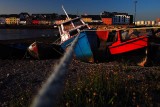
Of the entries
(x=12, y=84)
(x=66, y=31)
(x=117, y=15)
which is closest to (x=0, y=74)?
(x=12, y=84)

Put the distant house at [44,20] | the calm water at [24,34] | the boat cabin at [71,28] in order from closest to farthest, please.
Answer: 1. the boat cabin at [71,28]
2. the calm water at [24,34]
3. the distant house at [44,20]

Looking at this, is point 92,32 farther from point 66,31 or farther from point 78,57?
point 66,31

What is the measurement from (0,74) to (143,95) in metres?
6.64

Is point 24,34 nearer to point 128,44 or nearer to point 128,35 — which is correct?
point 128,35

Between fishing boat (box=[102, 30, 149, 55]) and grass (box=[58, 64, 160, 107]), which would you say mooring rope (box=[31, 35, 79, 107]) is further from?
fishing boat (box=[102, 30, 149, 55])

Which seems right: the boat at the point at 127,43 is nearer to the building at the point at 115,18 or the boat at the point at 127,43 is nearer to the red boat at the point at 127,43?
the red boat at the point at 127,43

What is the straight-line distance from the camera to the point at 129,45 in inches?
574

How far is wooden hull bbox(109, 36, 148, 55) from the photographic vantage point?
14117 mm

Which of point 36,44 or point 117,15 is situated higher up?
point 36,44

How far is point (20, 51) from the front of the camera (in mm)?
18609

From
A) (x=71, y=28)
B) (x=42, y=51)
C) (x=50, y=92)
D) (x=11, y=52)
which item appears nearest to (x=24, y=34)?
(x=71, y=28)

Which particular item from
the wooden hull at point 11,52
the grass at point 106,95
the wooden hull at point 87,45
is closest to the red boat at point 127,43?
the wooden hull at point 87,45

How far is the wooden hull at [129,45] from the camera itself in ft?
46.3

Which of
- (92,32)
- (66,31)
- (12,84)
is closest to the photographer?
(12,84)
